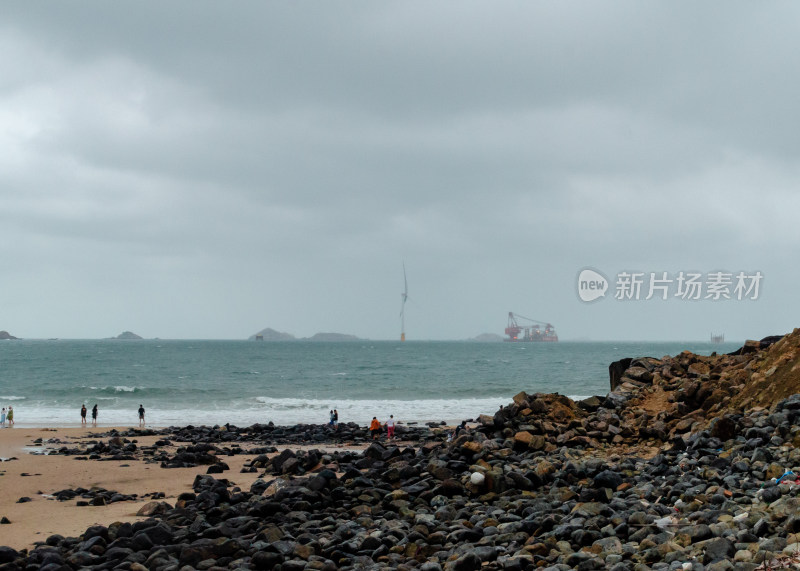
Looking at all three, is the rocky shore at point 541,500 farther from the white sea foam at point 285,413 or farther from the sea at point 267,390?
the sea at point 267,390

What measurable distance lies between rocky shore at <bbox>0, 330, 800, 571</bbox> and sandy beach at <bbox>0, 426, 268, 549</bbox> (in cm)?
95

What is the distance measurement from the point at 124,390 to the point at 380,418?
2867 centimetres

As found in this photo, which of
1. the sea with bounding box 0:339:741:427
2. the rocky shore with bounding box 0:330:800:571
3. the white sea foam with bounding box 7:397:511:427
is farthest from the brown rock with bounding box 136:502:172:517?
the white sea foam with bounding box 7:397:511:427

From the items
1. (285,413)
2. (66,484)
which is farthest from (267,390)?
(66,484)

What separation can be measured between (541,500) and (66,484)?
14.2m

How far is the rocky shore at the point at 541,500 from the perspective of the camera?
891 centimetres

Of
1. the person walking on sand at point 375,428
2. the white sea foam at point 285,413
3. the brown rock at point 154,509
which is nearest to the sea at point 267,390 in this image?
the white sea foam at point 285,413

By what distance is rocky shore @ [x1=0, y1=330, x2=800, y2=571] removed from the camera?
8.91 metres

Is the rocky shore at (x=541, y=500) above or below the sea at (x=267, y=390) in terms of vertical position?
above

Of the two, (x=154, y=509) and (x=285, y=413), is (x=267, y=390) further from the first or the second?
(x=154, y=509)

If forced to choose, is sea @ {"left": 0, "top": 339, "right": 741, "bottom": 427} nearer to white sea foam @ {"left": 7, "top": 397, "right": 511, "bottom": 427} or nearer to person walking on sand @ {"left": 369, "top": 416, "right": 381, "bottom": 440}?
white sea foam @ {"left": 7, "top": 397, "right": 511, "bottom": 427}

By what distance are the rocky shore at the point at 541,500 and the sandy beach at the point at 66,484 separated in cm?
95

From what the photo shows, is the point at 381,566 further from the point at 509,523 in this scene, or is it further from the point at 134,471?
the point at 134,471

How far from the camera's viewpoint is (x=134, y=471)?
21.5 meters
